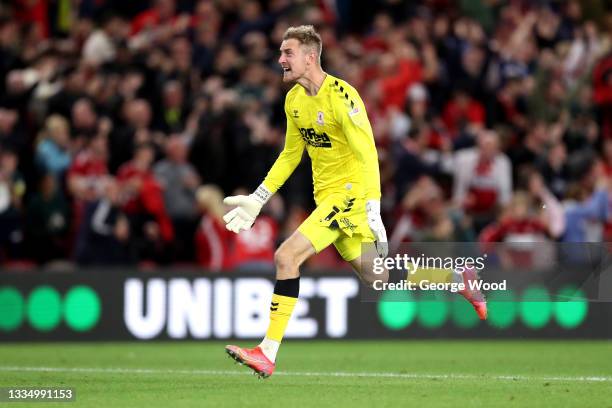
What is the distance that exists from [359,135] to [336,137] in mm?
299

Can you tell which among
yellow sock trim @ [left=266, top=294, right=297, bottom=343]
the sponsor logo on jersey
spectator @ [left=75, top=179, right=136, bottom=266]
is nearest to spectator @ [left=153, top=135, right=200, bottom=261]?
spectator @ [left=75, top=179, right=136, bottom=266]

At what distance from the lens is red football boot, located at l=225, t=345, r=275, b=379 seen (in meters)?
10.2

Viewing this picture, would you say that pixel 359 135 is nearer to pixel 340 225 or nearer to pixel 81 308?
pixel 340 225

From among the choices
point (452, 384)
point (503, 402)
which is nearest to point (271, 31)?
point (452, 384)

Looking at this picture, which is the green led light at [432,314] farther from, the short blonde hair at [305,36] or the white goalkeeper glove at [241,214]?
the short blonde hair at [305,36]

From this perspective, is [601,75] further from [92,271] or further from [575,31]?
[92,271]

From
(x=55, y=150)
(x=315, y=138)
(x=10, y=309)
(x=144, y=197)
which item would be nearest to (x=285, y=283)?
(x=315, y=138)

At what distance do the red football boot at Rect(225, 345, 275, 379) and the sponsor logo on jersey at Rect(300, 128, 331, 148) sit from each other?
1748mm

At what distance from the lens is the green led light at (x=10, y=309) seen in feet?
51.9

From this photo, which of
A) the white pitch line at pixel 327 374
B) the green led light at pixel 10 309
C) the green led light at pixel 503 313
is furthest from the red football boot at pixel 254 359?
the green led light at pixel 10 309

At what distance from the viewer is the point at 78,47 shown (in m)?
19.5

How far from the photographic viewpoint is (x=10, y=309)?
52.0ft

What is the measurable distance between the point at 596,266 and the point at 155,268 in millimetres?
5991

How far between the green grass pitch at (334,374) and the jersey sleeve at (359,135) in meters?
1.65
